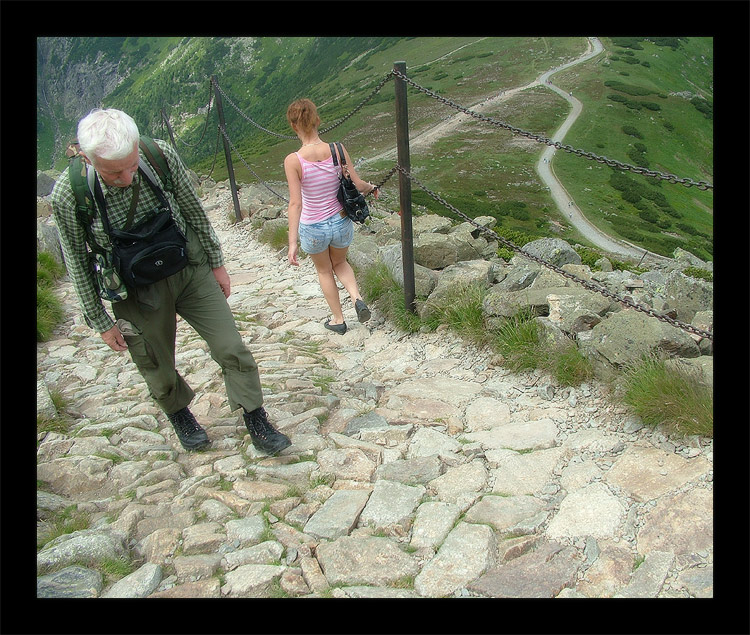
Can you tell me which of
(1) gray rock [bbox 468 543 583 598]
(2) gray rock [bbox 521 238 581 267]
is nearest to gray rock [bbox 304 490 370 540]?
(1) gray rock [bbox 468 543 583 598]

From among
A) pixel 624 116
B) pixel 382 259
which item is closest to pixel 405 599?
pixel 382 259

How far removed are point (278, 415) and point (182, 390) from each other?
765mm

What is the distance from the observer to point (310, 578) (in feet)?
9.07

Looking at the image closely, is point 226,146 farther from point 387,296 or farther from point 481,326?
point 481,326

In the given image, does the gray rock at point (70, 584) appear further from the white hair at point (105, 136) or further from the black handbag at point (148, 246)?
the white hair at point (105, 136)

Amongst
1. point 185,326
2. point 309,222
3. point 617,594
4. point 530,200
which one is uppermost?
point 309,222

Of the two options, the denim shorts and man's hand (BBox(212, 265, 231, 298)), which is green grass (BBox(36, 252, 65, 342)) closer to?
the denim shorts

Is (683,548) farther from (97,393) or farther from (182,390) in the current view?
(97,393)

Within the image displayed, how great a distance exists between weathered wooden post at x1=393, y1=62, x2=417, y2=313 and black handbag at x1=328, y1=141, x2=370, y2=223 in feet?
1.24

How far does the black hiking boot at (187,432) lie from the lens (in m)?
4.15

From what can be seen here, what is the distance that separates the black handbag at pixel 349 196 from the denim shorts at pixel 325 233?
113 millimetres

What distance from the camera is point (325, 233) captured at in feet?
19.1

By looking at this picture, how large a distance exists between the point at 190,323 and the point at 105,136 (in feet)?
4.09

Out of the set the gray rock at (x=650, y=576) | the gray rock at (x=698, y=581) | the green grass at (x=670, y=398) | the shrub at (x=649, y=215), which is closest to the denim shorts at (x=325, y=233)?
the green grass at (x=670, y=398)
